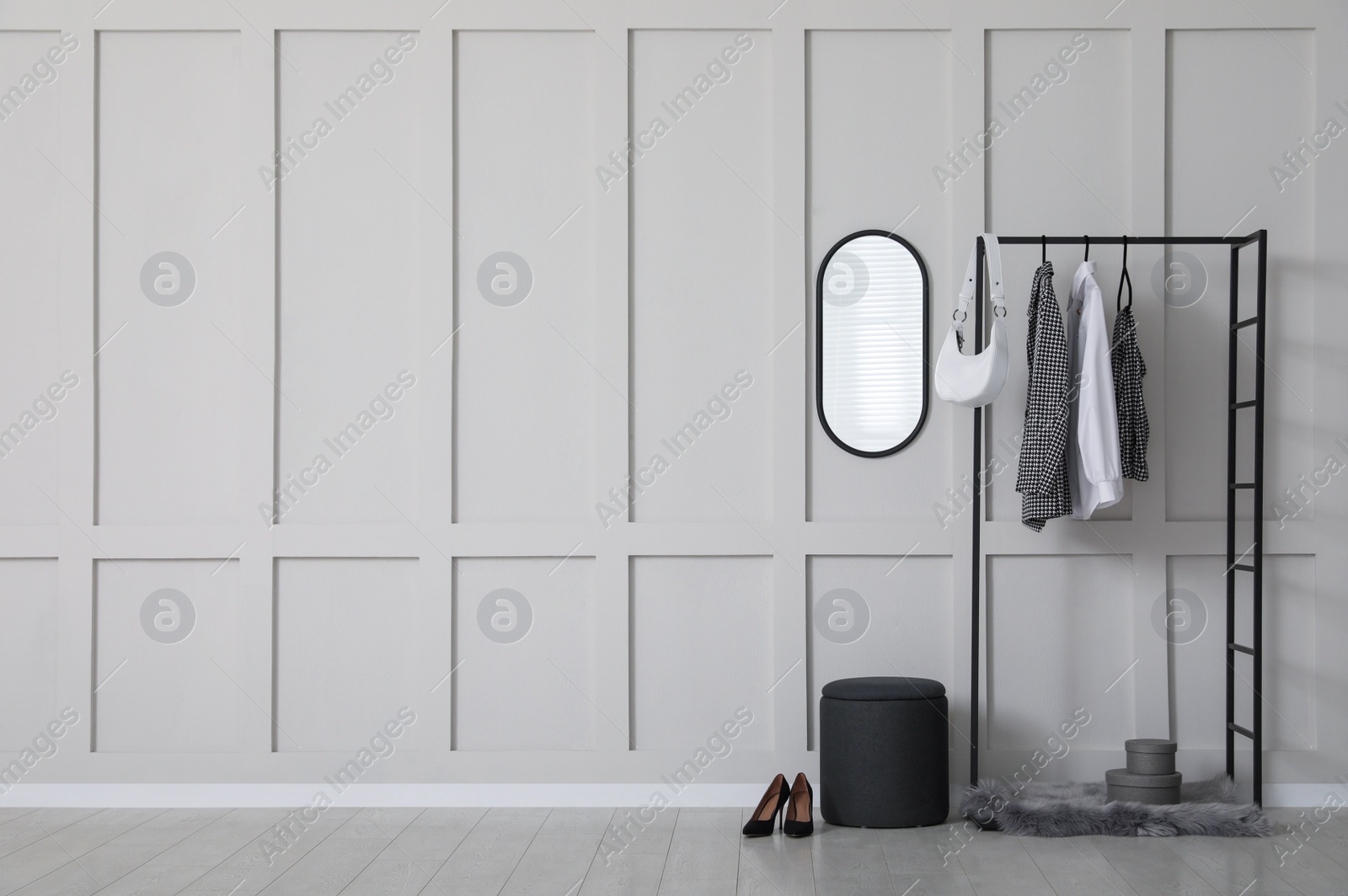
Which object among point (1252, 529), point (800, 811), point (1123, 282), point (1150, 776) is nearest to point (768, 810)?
point (800, 811)

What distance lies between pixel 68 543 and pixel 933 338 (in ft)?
9.19

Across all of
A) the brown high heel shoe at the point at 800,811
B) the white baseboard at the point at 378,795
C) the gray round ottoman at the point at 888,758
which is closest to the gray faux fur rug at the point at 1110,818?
the gray round ottoman at the point at 888,758

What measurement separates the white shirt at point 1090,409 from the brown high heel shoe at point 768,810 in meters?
1.15

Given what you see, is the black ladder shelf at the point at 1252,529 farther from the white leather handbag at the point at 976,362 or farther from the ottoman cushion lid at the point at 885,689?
the ottoman cushion lid at the point at 885,689

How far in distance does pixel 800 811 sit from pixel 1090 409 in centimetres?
138

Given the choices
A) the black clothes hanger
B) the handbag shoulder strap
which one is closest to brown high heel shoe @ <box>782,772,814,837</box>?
the handbag shoulder strap

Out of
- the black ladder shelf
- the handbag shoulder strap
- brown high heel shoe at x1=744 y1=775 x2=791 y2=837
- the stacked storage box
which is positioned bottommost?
brown high heel shoe at x1=744 y1=775 x2=791 y2=837

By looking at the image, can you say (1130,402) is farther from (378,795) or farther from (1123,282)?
(378,795)

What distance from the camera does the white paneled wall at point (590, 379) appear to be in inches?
117

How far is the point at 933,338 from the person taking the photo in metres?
3.03

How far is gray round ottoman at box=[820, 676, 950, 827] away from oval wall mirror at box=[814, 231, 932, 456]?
0.78 meters

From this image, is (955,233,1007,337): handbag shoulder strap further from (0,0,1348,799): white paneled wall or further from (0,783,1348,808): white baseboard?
(0,783,1348,808): white baseboard

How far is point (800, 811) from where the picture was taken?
2678mm

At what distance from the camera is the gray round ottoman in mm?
2672
